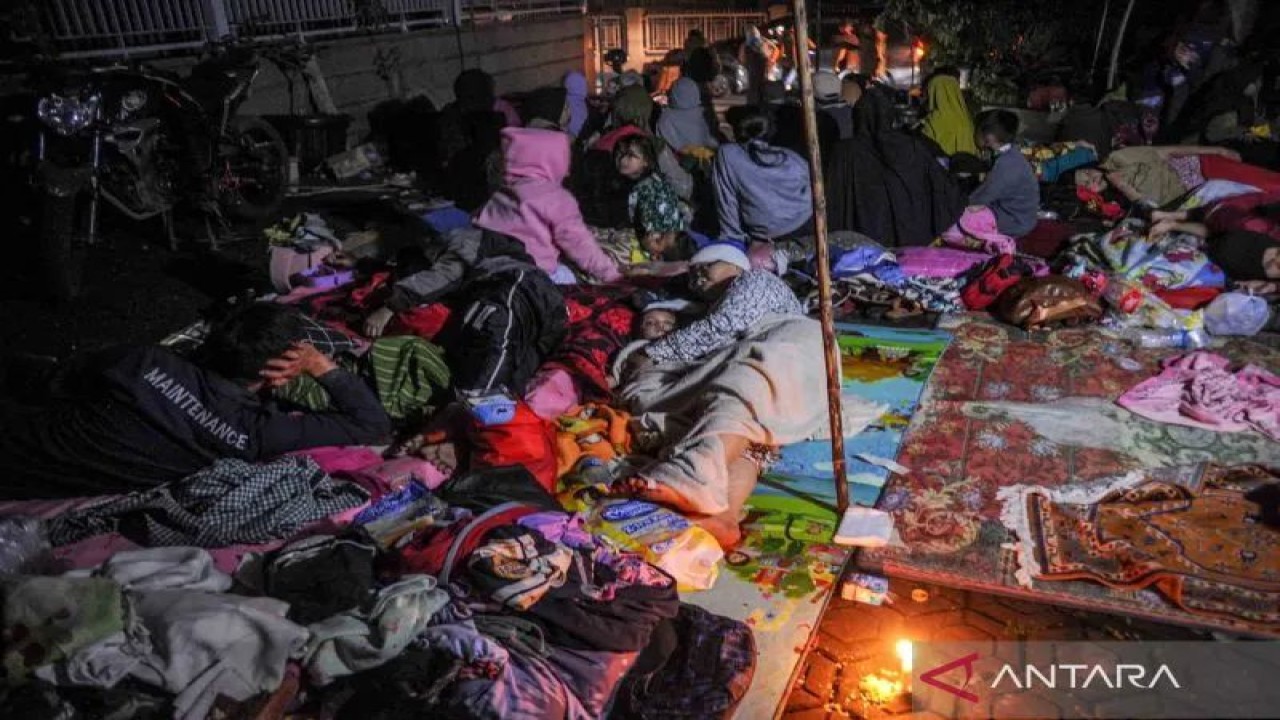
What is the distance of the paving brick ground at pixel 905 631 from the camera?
107 inches

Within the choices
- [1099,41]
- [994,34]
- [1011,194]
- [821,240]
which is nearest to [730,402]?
[821,240]

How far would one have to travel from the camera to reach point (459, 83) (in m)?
10.5

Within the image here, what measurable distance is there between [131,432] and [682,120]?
6.94 metres

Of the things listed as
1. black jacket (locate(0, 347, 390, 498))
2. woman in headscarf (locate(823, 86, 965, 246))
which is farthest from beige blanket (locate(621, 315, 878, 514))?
woman in headscarf (locate(823, 86, 965, 246))

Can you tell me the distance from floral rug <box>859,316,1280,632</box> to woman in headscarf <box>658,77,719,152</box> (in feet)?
15.4

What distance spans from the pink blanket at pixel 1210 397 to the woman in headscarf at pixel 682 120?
18.7ft

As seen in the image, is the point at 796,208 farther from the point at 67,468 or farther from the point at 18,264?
the point at 18,264

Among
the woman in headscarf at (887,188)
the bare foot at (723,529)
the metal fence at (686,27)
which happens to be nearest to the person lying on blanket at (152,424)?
the bare foot at (723,529)

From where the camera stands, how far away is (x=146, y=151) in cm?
637

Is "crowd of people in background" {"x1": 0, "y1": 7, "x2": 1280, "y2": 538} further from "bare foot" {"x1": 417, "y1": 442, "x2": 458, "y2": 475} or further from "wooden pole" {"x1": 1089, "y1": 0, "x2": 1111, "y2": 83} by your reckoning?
"wooden pole" {"x1": 1089, "y1": 0, "x2": 1111, "y2": 83}

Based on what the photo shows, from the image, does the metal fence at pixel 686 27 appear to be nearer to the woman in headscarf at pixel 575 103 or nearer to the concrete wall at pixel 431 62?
the concrete wall at pixel 431 62

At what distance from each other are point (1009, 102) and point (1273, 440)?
9.50 metres

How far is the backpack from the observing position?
255 centimetres

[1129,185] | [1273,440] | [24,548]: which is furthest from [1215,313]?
[24,548]
